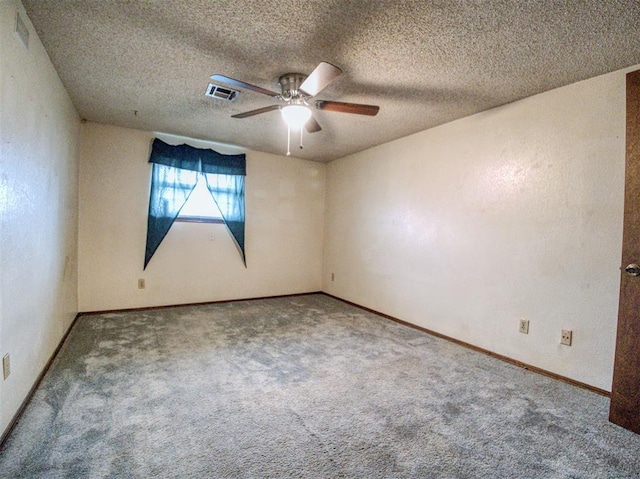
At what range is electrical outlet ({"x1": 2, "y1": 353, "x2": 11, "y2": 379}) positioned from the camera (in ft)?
4.87

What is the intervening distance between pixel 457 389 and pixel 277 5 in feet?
8.28

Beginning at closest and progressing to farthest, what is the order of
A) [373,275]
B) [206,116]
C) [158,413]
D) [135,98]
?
[158,413] < [135,98] < [206,116] < [373,275]

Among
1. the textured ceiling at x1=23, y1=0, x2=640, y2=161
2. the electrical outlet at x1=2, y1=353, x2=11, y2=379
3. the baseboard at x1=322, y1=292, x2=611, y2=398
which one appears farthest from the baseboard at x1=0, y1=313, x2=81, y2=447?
the baseboard at x1=322, y1=292, x2=611, y2=398

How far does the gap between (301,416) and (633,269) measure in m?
1.98

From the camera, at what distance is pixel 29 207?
185 centimetres

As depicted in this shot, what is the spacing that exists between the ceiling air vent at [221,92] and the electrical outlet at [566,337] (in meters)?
3.12

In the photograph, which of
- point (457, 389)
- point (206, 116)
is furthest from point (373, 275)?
point (206, 116)

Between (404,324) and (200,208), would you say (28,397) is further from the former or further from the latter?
(404,324)

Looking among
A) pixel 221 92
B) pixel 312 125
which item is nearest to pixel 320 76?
pixel 312 125

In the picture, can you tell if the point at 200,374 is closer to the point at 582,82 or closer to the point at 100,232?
the point at 100,232

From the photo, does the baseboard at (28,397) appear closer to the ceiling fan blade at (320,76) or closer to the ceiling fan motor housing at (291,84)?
the ceiling fan blade at (320,76)

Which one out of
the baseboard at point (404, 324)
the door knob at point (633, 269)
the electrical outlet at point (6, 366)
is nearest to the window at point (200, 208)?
the baseboard at point (404, 324)

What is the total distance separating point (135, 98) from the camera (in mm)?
2773

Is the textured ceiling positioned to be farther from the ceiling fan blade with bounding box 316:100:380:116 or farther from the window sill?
the window sill
